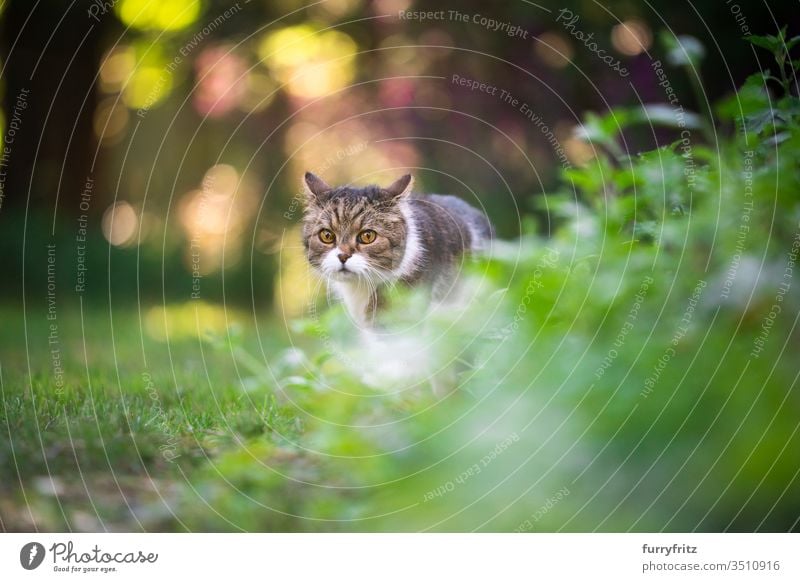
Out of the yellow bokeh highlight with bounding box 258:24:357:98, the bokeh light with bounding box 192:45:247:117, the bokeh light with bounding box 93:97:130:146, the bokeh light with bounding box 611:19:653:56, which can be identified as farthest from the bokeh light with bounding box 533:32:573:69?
the bokeh light with bounding box 93:97:130:146

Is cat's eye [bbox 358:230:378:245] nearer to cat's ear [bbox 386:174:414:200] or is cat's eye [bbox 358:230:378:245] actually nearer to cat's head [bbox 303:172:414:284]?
cat's head [bbox 303:172:414:284]

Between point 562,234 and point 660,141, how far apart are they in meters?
1.24

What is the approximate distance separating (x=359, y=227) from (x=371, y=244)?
53 millimetres

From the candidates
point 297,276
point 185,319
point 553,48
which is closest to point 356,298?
point 297,276

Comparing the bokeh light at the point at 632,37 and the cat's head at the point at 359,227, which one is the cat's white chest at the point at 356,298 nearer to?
the cat's head at the point at 359,227

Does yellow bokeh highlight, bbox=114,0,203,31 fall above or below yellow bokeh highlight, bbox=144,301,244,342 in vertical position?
above

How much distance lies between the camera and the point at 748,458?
0.88 m
